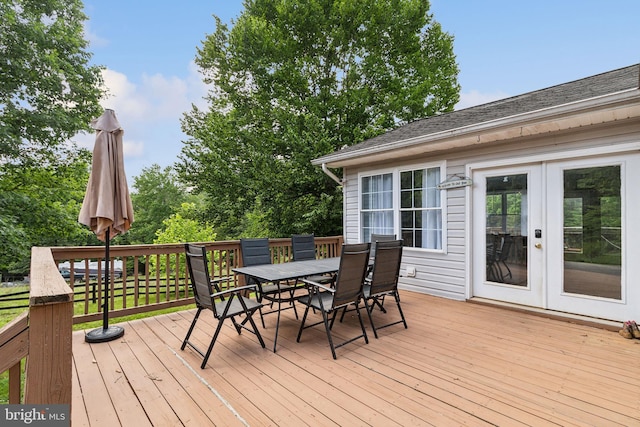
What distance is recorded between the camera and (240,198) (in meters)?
10.6

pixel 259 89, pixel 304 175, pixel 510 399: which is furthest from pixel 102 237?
pixel 259 89

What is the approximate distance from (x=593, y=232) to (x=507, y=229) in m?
0.93

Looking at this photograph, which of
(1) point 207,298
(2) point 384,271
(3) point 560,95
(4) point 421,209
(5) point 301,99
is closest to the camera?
(1) point 207,298

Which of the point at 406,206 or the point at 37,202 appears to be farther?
the point at 37,202

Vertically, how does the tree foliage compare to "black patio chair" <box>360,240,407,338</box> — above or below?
above

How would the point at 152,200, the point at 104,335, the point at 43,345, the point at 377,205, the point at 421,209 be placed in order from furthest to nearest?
the point at 152,200 → the point at 377,205 → the point at 421,209 → the point at 104,335 → the point at 43,345

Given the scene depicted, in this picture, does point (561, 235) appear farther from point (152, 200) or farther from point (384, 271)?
point (152, 200)

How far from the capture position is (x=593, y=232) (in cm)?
376

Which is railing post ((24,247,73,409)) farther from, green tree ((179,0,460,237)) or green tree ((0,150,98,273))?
green tree ((0,150,98,273))

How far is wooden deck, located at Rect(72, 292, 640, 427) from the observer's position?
2094mm

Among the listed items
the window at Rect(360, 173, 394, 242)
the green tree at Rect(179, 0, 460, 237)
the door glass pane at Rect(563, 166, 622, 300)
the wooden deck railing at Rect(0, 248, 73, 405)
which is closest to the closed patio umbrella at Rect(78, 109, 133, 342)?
the wooden deck railing at Rect(0, 248, 73, 405)

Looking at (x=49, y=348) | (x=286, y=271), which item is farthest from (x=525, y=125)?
(x=49, y=348)

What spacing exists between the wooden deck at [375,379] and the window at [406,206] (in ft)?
6.47

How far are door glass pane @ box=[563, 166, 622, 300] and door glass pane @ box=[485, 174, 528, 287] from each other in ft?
1.57
